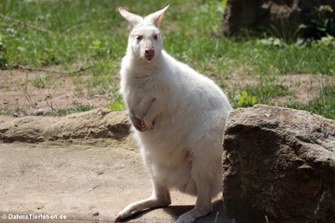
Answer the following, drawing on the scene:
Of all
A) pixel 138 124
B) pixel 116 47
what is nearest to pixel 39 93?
pixel 116 47

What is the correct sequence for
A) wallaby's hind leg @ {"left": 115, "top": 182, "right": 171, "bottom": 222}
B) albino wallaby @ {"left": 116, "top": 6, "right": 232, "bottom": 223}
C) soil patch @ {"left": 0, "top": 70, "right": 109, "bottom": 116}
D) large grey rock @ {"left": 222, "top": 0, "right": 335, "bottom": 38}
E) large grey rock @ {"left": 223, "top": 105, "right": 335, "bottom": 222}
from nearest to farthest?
1. large grey rock @ {"left": 223, "top": 105, "right": 335, "bottom": 222}
2. albino wallaby @ {"left": 116, "top": 6, "right": 232, "bottom": 223}
3. wallaby's hind leg @ {"left": 115, "top": 182, "right": 171, "bottom": 222}
4. soil patch @ {"left": 0, "top": 70, "right": 109, "bottom": 116}
5. large grey rock @ {"left": 222, "top": 0, "right": 335, "bottom": 38}

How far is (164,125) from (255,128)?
94 centimetres

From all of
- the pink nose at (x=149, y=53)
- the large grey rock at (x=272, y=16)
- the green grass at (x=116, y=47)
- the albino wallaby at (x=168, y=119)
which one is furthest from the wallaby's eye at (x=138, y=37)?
the large grey rock at (x=272, y=16)

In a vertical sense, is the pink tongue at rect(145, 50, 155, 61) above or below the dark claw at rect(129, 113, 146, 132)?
above

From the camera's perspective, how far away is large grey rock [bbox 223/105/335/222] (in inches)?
188

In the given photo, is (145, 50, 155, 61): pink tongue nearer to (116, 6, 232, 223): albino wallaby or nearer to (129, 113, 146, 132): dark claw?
(116, 6, 232, 223): albino wallaby

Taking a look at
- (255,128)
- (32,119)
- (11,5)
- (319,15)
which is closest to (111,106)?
(32,119)

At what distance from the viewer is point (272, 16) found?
1034cm

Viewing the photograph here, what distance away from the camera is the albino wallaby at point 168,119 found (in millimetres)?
5414

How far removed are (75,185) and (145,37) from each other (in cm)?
142

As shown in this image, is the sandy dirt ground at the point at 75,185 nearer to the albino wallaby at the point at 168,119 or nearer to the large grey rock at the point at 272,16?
the albino wallaby at the point at 168,119

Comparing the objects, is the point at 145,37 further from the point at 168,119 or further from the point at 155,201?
the point at 155,201

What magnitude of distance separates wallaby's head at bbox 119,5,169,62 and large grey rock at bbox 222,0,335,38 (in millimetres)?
4789

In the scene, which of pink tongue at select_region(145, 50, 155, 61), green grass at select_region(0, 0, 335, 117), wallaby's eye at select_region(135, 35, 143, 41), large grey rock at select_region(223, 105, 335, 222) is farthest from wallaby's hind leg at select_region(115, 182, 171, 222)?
green grass at select_region(0, 0, 335, 117)
